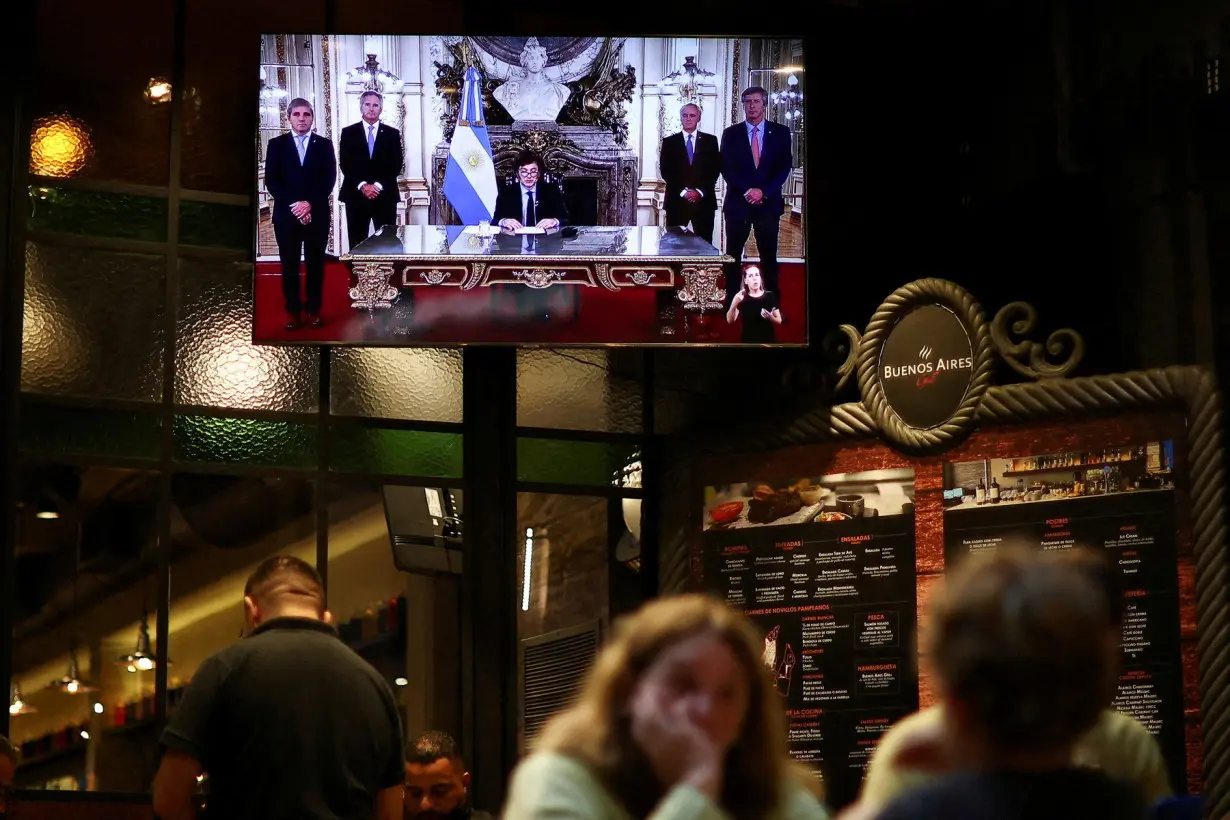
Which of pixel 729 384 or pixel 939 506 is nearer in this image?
pixel 939 506

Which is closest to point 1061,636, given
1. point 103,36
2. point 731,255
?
point 731,255

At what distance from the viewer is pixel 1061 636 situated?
1771 millimetres

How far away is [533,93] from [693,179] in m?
0.76

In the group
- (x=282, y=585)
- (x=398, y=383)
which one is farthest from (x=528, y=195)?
(x=282, y=585)

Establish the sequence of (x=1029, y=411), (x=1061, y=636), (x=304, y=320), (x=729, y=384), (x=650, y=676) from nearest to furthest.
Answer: (x=1061, y=636)
(x=650, y=676)
(x=1029, y=411)
(x=304, y=320)
(x=729, y=384)

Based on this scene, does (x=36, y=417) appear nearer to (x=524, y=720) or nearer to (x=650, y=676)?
(x=524, y=720)

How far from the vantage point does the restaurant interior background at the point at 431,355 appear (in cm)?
665

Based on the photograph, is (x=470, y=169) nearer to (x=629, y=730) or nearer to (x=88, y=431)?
(x=88, y=431)

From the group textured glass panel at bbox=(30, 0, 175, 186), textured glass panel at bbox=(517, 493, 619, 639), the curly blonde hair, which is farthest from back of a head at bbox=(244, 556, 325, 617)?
textured glass panel at bbox=(30, 0, 175, 186)

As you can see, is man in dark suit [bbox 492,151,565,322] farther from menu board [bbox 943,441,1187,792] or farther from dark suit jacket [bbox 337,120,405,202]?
menu board [bbox 943,441,1187,792]

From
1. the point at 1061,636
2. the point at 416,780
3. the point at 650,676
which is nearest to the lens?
the point at 1061,636

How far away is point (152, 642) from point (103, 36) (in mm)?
2558

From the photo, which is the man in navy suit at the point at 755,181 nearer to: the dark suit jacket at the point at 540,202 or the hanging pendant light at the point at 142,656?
the dark suit jacket at the point at 540,202

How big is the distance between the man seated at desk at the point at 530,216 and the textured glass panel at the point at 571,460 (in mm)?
808
